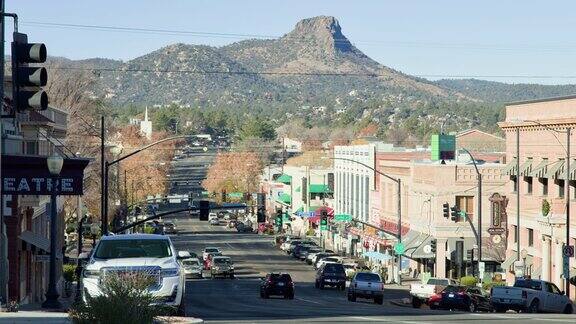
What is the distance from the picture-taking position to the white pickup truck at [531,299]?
44.9 metres

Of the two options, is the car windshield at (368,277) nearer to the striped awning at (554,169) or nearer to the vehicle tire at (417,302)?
the vehicle tire at (417,302)

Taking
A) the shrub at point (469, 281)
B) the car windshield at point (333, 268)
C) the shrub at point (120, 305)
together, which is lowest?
the shrub at point (469, 281)

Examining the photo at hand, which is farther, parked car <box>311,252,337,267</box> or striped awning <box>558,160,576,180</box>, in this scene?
parked car <box>311,252,337,267</box>

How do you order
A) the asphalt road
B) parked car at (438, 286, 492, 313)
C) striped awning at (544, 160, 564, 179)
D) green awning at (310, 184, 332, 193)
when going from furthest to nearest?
1. green awning at (310, 184, 332, 193)
2. striped awning at (544, 160, 564, 179)
3. parked car at (438, 286, 492, 313)
4. the asphalt road

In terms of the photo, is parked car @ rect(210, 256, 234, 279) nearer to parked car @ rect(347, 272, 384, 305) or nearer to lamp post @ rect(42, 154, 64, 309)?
parked car @ rect(347, 272, 384, 305)

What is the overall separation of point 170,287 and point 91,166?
63.6m

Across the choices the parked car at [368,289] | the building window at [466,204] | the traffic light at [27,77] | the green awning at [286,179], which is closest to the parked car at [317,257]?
the building window at [466,204]

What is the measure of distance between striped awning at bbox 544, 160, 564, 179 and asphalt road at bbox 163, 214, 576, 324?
9787 mm

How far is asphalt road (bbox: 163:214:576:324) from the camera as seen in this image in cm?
3253

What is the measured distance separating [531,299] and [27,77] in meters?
29.0

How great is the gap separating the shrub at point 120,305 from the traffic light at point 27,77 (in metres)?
3.12

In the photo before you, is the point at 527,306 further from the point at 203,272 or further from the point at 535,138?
the point at 203,272

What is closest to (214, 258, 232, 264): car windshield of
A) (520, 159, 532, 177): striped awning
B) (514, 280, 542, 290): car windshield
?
(520, 159, 532, 177): striped awning

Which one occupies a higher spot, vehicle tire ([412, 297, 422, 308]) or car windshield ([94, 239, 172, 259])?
car windshield ([94, 239, 172, 259])
